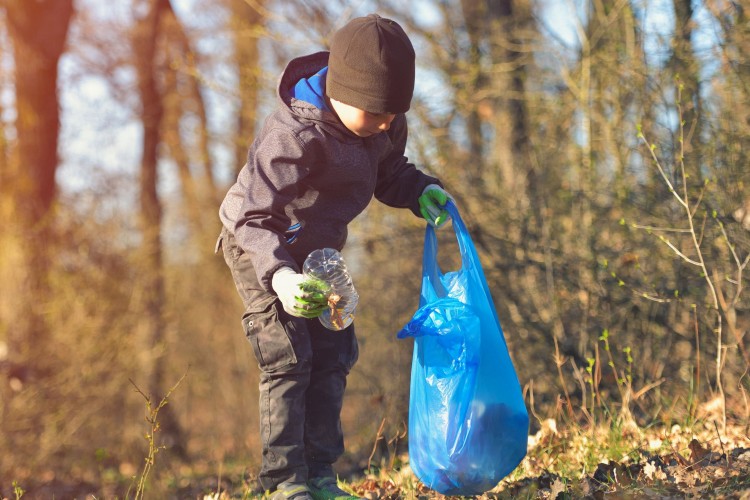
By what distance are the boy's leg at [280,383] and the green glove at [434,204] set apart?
642 mm

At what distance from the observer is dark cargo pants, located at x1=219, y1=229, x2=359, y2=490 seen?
2.83 metres

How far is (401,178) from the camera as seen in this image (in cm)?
325

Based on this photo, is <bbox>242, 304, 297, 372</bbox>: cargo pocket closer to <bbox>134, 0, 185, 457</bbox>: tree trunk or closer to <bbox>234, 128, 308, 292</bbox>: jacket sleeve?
<bbox>234, 128, 308, 292</bbox>: jacket sleeve

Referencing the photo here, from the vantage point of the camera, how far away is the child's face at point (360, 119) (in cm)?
277

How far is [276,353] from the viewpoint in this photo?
9.22 feet

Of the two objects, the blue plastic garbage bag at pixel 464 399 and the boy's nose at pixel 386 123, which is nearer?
the blue plastic garbage bag at pixel 464 399

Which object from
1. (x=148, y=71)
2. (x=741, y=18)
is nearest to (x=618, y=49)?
(x=741, y=18)

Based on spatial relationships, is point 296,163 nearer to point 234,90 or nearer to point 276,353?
point 276,353

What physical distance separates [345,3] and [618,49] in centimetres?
210

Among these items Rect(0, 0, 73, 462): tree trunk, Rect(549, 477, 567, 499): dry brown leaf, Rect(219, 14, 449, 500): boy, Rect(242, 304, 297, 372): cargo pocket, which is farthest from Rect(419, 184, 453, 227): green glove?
Rect(0, 0, 73, 462): tree trunk

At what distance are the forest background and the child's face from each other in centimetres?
118

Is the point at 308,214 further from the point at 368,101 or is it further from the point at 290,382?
the point at 290,382

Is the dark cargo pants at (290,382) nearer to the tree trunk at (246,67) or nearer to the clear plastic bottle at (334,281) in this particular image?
the clear plastic bottle at (334,281)

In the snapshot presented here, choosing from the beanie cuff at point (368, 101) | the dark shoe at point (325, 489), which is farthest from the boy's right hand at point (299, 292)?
the dark shoe at point (325, 489)
